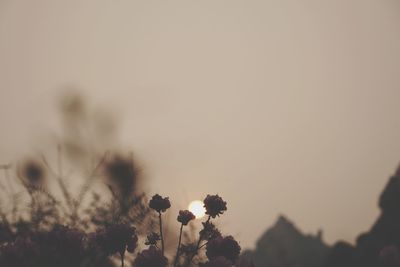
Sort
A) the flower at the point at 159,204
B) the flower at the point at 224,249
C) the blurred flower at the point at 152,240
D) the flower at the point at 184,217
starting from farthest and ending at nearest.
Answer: the flower at the point at 184,217, the flower at the point at 159,204, the blurred flower at the point at 152,240, the flower at the point at 224,249

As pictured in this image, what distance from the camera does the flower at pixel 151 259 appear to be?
308cm

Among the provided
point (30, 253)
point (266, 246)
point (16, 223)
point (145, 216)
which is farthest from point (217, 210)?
point (266, 246)

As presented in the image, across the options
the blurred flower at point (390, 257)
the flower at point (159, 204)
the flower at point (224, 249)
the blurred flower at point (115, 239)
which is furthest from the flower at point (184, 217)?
the blurred flower at point (390, 257)

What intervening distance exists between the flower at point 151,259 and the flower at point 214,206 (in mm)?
904

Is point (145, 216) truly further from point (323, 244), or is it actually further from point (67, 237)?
point (323, 244)

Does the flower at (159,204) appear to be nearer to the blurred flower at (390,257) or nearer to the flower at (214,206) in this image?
the flower at (214,206)

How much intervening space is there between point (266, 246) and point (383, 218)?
77.0 m

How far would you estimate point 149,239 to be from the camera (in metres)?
3.61

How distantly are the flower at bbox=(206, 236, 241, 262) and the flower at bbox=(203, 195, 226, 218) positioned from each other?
→ 1.49 ft

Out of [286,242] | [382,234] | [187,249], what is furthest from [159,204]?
[286,242]

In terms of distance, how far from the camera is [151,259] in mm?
3096

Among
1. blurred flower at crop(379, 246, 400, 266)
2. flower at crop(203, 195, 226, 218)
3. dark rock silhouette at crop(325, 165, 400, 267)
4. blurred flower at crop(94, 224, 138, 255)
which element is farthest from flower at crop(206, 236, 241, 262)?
dark rock silhouette at crop(325, 165, 400, 267)

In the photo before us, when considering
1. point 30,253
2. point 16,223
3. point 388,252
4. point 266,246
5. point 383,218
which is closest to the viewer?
point 30,253

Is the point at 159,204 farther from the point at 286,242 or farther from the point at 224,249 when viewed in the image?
the point at 286,242
